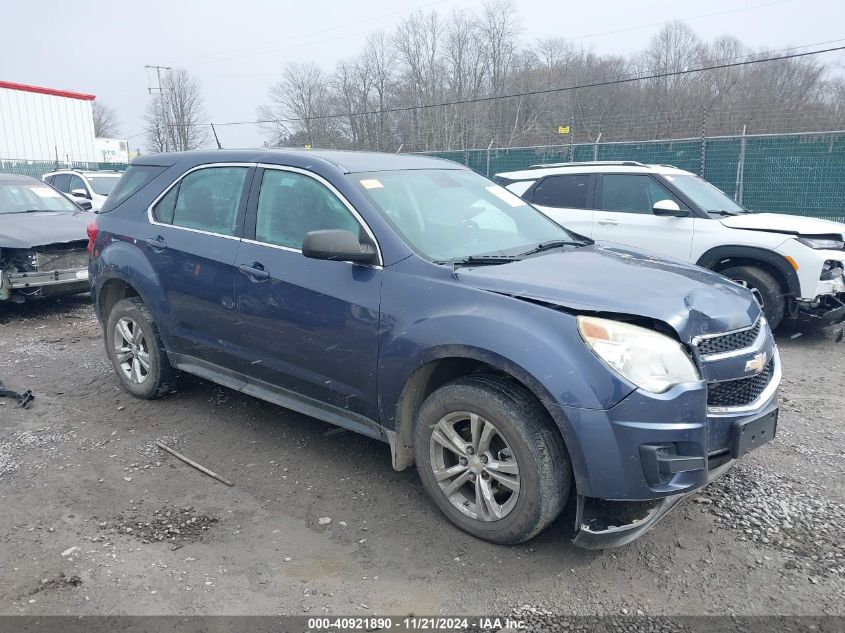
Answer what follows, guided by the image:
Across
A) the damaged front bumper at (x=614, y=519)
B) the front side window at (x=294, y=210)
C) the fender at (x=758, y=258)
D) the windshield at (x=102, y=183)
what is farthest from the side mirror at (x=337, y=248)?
the windshield at (x=102, y=183)

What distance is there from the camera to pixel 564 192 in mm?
8039

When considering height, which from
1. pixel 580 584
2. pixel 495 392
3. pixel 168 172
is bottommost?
pixel 580 584

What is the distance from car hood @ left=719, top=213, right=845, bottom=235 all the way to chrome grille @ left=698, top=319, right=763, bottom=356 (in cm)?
405

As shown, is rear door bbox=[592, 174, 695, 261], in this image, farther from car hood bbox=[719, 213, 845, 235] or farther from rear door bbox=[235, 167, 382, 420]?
rear door bbox=[235, 167, 382, 420]

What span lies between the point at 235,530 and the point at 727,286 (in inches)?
110

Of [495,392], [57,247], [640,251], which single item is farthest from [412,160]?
[57,247]

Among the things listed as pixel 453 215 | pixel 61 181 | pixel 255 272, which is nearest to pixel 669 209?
pixel 453 215

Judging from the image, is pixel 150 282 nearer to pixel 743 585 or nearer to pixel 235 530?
pixel 235 530

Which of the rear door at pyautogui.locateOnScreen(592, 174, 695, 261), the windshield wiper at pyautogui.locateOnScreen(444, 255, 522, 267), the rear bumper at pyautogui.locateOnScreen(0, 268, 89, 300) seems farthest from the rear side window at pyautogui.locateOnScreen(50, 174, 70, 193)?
the windshield wiper at pyautogui.locateOnScreen(444, 255, 522, 267)

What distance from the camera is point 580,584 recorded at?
9.37 ft

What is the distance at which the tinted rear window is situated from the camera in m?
4.91

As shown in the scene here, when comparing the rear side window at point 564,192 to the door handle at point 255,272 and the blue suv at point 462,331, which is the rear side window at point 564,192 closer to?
the blue suv at point 462,331

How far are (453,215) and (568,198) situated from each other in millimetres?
4505

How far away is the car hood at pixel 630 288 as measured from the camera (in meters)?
2.84
